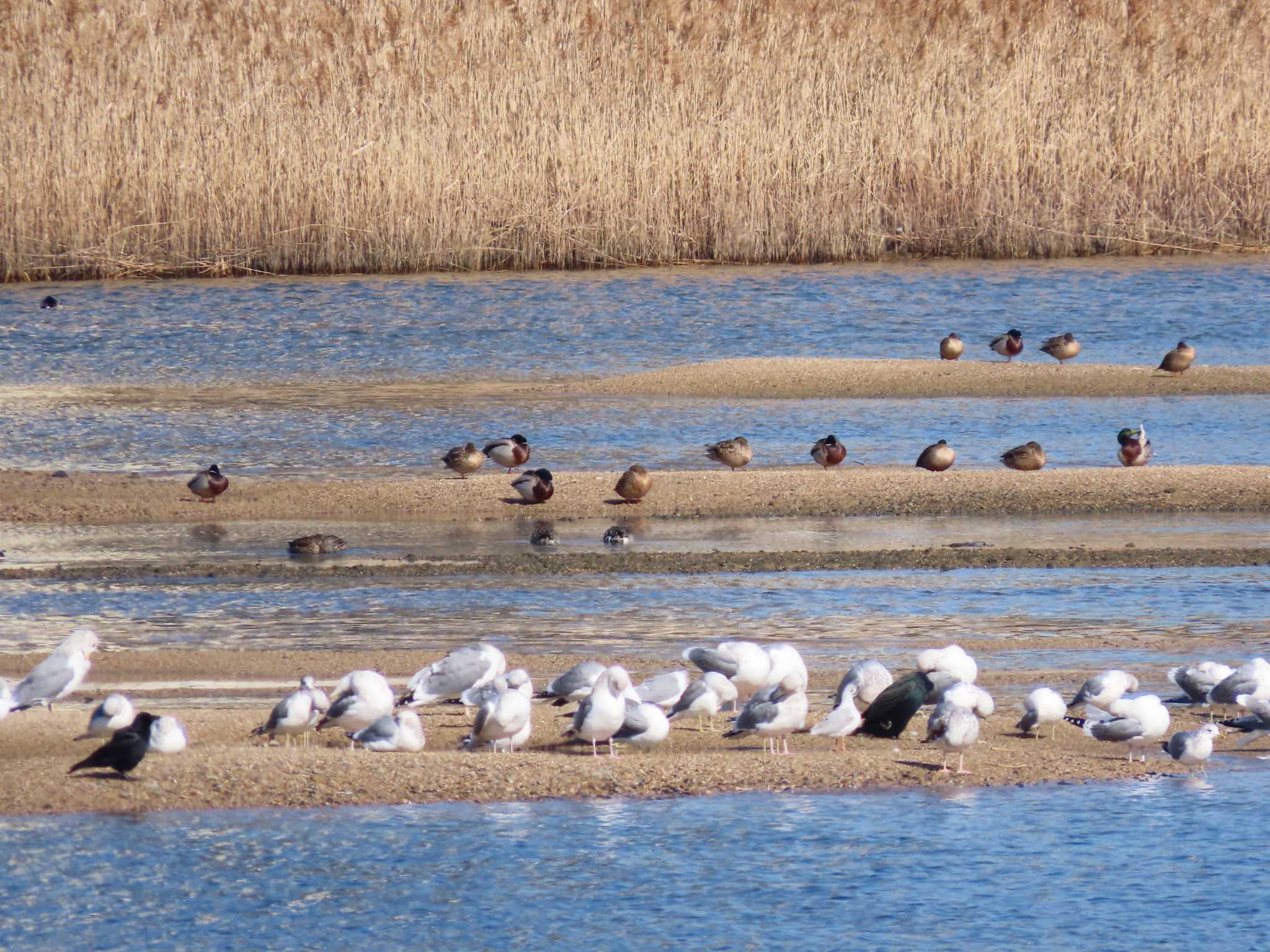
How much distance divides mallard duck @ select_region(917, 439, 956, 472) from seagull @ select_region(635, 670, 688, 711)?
6611mm

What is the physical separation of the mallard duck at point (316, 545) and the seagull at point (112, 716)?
466 centimetres

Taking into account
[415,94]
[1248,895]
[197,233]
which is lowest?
[1248,895]

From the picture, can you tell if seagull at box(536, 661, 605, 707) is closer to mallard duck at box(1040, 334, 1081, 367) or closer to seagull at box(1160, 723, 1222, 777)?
seagull at box(1160, 723, 1222, 777)

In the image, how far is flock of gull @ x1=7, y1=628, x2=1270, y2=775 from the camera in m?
7.80

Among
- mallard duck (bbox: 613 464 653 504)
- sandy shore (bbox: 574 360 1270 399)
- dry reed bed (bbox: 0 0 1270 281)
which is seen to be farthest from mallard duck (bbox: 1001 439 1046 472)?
dry reed bed (bbox: 0 0 1270 281)

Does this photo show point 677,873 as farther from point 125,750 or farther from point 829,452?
point 829,452

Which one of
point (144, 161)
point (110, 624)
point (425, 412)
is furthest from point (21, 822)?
point (144, 161)

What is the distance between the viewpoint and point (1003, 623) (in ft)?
34.1

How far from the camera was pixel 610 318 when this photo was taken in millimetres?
24172

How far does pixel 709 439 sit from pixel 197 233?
1107 cm

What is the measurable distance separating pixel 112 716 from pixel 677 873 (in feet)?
8.28

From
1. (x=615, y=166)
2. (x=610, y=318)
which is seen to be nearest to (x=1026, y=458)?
(x=610, y=318)

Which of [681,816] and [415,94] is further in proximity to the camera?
[415,94]

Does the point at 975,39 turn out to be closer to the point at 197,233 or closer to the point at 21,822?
the point at 197,233
